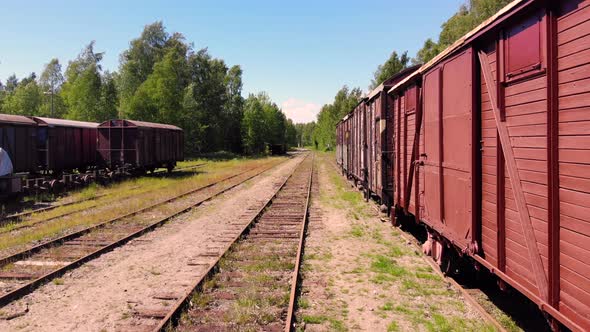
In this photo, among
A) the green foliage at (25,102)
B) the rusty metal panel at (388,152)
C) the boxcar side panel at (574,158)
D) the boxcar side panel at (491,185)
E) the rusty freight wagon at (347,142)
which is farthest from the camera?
the green foliage at (25,102)

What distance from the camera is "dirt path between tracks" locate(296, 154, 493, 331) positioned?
5457 mm

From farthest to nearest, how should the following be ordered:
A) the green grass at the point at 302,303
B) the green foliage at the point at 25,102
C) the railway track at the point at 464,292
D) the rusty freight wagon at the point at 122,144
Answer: the green foliage at the point at 25,102
the rusty freight wagon at the point at 122,144
the green grass at the point at 302,303
the railway track at the point at 464,292

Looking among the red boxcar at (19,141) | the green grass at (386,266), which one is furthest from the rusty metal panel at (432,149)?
the red boxcar at (19,141)

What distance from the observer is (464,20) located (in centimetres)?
4616

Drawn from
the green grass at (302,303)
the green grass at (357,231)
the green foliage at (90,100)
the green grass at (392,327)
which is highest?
the green foliage at (90,100)

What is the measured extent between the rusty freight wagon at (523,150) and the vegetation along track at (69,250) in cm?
648

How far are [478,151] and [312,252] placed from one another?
15.3 ft

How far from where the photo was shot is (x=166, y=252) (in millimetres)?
9086

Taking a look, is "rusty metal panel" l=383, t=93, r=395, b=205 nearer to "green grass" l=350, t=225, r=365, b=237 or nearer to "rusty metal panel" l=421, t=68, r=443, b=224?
"green grass" l=350, t=225, r=365, b=237

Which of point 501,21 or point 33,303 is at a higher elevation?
point 501,21

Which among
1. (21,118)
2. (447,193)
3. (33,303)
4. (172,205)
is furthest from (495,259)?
(21,118)

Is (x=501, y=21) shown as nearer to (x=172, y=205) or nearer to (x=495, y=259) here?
(x=495, y=259)

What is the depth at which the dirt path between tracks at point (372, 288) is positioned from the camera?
5.46 m

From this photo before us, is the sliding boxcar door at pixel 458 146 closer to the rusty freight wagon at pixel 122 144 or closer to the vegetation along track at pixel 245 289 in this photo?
the vegetation along track at pixel 245 289
